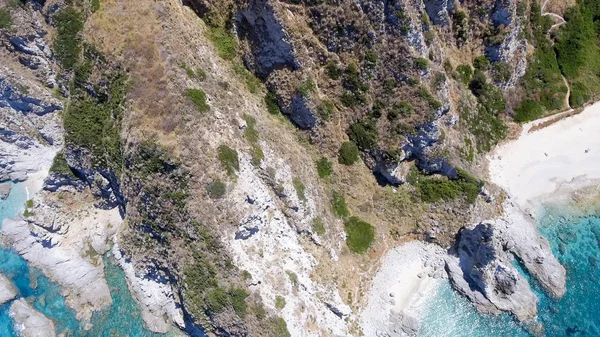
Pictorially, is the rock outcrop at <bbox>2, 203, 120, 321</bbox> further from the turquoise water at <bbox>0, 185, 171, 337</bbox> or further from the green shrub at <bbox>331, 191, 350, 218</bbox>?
the green shrub at <bbox>331, 191, 350, 218</bbox>

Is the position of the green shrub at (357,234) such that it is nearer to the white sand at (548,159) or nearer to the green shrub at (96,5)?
the white sand at (548,159)

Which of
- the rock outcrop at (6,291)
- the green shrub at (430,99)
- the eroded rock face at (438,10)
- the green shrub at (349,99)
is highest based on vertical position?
the eroded rock face at (438,10)

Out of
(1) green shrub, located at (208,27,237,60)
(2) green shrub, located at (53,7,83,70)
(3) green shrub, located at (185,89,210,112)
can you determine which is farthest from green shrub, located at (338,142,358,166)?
(2) green shrub, located at (53,7,83,70)

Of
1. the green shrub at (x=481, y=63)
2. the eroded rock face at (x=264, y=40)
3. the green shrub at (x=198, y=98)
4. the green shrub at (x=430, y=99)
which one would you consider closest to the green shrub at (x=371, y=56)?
the green shrub at (x=430, y=99)

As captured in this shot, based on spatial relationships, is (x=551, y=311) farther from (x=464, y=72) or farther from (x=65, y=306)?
(x=65, y=306)

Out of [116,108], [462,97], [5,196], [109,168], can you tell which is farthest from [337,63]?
[5,196]

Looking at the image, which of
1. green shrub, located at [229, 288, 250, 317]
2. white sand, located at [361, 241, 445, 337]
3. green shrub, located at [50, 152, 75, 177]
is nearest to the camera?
green shrub, located at [229, 288, 250, 317]
